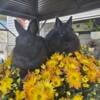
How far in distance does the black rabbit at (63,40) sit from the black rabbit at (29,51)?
0.06 metres

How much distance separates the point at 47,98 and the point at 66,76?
97mm

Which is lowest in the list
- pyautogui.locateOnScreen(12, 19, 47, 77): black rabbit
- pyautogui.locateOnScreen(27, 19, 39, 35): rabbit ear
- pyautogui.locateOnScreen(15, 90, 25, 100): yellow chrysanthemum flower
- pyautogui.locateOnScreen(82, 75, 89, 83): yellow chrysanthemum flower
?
pyautogui.locateOnScreen(15, 90, 25, 100): yellow chrysanthemum flower

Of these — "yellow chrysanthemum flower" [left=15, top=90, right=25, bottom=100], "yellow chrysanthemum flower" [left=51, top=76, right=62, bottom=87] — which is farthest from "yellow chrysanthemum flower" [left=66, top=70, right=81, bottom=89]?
"yellow chrysanthemum flower" [left=15, top=90, right=25, bottom=100]

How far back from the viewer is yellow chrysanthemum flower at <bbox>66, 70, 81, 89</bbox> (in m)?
0.85

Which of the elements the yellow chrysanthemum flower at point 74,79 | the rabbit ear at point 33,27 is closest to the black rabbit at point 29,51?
the rabbit ear at point 33,27

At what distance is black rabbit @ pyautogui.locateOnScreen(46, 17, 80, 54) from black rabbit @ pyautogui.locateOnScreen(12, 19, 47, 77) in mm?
58

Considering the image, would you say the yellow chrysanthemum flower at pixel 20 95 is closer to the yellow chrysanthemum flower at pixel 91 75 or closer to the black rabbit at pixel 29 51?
the black rabbit at pixel 29 51

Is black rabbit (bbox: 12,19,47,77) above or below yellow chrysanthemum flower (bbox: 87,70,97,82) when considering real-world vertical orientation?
above

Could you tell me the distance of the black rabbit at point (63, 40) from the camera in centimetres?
100

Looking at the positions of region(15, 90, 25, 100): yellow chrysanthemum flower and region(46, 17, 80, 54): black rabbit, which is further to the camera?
region(46, 17, 80, 54): black rabbit

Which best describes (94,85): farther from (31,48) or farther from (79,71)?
(31,48)

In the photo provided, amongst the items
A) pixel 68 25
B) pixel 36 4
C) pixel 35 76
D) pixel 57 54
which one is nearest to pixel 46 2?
pixel 36 4

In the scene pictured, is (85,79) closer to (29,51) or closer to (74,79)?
(74,79)

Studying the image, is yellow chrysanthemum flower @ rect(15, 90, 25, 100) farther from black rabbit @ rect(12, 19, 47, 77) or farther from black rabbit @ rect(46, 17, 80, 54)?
black rabbit @ rect(46, 17, 80, 54)
